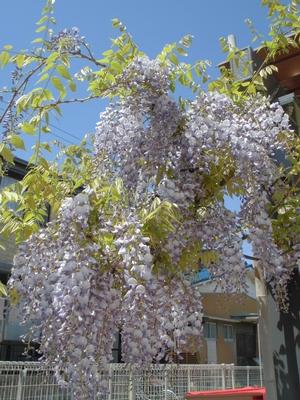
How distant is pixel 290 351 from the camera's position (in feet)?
13.3

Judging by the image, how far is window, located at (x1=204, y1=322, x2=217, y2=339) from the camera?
20938 mm

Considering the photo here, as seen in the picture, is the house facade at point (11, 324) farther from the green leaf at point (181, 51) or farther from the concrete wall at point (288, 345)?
the green leaf at point (181, 51)

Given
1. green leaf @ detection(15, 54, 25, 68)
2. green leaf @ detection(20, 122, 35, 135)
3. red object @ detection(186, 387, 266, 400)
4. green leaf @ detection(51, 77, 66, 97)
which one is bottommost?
red object @ detection(186, 387, 266, 400)

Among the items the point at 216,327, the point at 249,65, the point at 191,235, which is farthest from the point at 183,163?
the point at 216,327

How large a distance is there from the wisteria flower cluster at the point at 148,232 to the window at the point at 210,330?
17789mm

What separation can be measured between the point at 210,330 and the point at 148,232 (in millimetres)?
19791

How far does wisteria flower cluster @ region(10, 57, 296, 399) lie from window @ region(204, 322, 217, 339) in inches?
700

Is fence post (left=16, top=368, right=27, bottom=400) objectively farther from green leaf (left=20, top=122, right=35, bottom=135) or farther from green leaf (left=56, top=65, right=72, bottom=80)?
green leaf (left=56, top=65, right=72, bottom=80)

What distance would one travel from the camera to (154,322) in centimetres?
259

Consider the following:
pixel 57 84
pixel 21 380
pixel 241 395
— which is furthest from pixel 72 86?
pixel 21 380

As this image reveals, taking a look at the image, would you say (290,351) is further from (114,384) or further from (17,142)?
(114,384)

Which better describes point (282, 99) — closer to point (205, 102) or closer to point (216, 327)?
point (205, 102)

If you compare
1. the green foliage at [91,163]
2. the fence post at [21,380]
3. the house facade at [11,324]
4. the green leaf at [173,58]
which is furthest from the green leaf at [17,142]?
the house facade at [11,324]

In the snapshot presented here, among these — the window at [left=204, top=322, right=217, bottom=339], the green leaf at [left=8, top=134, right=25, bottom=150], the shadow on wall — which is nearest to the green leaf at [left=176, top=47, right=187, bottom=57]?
the green leaf at [left=8, top=134, right=25, bottom=150]
